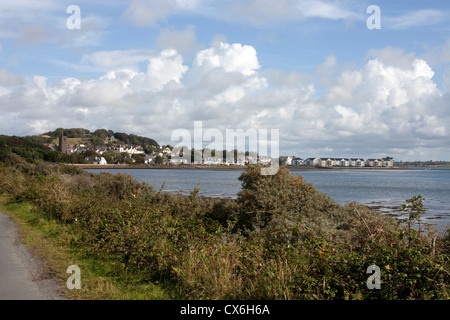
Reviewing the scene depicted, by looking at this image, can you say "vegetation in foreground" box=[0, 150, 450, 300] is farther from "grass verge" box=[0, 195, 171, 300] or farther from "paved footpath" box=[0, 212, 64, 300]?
"paved footpath" box=[0, 212, 64, 300]

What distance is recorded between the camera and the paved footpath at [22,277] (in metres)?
6.01

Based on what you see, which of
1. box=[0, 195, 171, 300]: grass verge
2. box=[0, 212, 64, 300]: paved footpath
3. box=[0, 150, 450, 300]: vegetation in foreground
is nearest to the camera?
box=[0, 150, 450, 300]: vegetation in foreground

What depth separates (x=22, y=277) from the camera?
6.88m

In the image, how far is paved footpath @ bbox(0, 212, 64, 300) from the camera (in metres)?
6.01

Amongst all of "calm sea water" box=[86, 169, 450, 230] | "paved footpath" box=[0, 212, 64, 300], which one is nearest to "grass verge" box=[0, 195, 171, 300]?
"paved footpath" box=[0, 212, 64, 300]

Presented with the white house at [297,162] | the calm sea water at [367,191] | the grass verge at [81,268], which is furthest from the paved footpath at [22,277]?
the white house at [297,162]

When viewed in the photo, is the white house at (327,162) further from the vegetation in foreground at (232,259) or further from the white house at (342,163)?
the vegetation in foreground at (232,259)

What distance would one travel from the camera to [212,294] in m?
6.00

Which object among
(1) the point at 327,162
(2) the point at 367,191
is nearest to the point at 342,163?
(1) the point at 327,162

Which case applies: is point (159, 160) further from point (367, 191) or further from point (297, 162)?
point (367, 191)

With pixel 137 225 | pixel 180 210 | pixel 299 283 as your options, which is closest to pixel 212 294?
pixel 299 283
